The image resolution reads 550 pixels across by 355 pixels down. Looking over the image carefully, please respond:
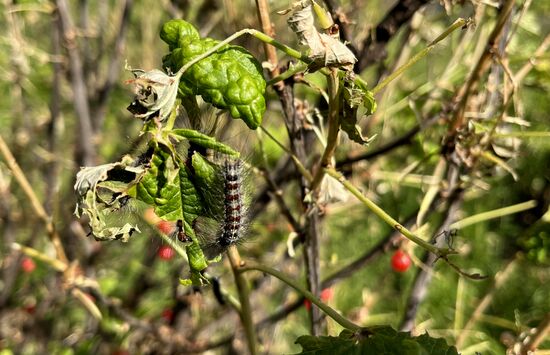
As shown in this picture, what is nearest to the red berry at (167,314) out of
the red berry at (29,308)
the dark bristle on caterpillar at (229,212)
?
the red berry at (29,308)

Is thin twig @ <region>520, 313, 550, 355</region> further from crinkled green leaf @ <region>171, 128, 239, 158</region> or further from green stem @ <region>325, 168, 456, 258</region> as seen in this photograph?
crinkled green leaf @ <region>171, 128, 239, 158</region>

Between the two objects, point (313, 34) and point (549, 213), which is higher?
point (313, 34)

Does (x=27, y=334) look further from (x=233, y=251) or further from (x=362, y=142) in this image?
(x=362, y=142)

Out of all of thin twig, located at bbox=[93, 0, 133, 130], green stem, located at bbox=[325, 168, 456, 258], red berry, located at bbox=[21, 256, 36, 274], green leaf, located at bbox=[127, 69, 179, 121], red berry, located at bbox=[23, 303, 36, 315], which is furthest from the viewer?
red berry, located at bbox=[21, 256, 36, 274]

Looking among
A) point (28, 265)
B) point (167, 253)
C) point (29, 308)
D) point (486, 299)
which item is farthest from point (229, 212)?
point (28, 265)

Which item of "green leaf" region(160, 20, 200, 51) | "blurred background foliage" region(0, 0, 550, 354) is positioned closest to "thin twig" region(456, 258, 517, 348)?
"blurred background foliage" region(0, 0, 550, 354)

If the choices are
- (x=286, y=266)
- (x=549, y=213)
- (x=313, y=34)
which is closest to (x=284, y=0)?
(x=286, y=266)
